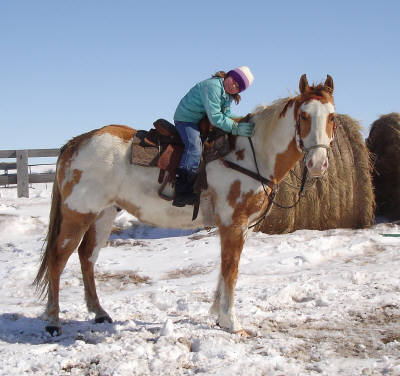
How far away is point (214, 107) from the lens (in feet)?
13.5

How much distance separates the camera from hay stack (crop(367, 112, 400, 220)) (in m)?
9.70

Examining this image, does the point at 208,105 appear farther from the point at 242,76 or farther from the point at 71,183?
the point at 71,183

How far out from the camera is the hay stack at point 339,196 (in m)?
8.48

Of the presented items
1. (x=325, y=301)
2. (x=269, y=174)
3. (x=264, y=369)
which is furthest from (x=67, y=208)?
(x=325, y=301)

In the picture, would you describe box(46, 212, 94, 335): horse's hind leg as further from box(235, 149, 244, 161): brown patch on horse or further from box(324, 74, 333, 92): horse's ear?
box(324, 74, 333, 92): horse's ear

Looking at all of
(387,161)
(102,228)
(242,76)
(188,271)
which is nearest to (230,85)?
(242,76)

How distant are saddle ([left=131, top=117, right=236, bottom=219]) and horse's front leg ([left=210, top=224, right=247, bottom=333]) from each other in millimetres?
384

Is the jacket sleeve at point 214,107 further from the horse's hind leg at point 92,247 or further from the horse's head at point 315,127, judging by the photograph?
the horse's hind leg at point 92,247

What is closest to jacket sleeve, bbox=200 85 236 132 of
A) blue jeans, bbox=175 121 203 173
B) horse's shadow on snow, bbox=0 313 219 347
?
blue jeans, bbox=175 121 203 173

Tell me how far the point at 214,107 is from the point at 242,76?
40cm

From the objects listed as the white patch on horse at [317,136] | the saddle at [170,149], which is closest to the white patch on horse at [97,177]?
the saddle at [170,149]

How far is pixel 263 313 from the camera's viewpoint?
15.3 ft

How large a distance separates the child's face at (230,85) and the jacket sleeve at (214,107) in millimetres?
127

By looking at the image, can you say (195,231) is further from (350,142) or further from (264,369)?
(264,369)
